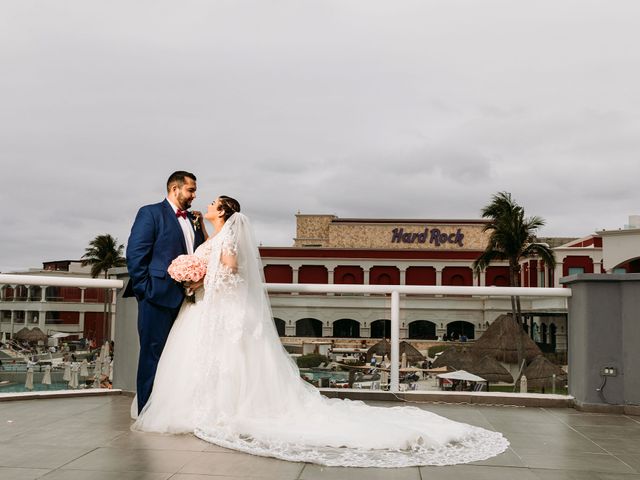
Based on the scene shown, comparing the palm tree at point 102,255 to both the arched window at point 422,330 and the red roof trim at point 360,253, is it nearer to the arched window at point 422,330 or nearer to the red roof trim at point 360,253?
the red roof trim at point 360,253

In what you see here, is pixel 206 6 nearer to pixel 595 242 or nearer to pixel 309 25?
pixel 309 25

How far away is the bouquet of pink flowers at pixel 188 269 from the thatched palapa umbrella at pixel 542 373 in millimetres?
3875

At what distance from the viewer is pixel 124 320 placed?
7.15 m

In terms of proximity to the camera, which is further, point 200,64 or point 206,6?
point 200,64

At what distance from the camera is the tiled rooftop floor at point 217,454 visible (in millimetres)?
3768

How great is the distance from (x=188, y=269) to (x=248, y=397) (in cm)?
116

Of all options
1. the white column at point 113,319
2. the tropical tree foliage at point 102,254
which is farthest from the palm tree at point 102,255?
the white column at point 113,319

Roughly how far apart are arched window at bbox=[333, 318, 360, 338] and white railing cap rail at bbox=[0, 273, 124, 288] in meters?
2.46

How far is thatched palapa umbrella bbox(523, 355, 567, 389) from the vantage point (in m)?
6.97

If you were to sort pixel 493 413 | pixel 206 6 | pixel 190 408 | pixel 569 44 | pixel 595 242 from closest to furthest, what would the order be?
pixel 190 408 → pixel 493 413 → pixel 206 6 → pixel 569 44 → pixel 595 242

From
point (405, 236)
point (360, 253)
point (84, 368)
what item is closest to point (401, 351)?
point (84, 368)

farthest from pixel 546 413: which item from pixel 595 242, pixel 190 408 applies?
pixel 595 242

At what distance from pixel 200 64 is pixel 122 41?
5.50ft

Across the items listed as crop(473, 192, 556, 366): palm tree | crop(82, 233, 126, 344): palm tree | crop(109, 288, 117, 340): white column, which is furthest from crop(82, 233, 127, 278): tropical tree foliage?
crop(109, 288, 117, 340): white column
